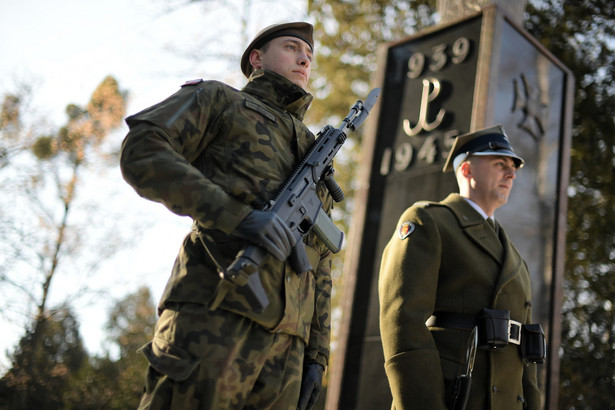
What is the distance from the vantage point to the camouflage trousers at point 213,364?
2.01 m

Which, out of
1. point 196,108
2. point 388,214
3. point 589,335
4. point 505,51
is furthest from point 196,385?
point 589,335

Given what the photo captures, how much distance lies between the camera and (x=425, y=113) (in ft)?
19.8

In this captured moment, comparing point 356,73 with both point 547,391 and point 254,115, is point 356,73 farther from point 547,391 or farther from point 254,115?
point 254,115

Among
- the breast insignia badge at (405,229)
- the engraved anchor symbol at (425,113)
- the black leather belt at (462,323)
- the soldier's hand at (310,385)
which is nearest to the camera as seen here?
the soldier's hand at (310,385)

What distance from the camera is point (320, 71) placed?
14.4 metres

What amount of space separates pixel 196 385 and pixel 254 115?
102 cm

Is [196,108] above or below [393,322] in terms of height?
above

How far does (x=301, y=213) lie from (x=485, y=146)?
1.60 metres

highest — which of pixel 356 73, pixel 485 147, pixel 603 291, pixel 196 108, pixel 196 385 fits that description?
pixel 356 73

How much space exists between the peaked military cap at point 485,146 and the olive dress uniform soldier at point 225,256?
1.35 meters

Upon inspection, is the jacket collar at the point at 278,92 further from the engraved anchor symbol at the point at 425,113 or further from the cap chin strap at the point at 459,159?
the engraved anchor symbol at the point at 425,113

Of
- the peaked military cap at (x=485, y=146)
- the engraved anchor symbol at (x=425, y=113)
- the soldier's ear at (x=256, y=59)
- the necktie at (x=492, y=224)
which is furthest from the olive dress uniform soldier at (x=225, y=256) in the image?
the engraved anchor symbol at (x=425, y=113)

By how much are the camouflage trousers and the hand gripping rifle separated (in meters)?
0.13

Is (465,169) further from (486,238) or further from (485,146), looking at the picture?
(486,238)
